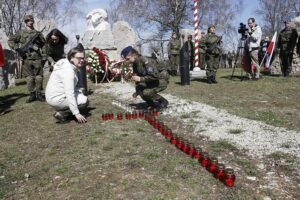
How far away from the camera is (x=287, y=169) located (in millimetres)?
3441

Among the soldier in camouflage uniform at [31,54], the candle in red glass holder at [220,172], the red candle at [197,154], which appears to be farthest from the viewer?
the soldier in camouflage uniform at [31,54]

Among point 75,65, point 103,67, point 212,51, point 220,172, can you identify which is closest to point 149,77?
point 75,65

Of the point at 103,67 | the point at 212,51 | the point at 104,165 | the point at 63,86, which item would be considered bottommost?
the point at 104,165

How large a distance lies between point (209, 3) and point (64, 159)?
31027 millimetres

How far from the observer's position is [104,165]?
372cm

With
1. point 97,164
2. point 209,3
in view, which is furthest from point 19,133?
point 209,3

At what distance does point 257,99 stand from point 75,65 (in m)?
4.71

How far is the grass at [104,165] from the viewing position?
9.91 ft

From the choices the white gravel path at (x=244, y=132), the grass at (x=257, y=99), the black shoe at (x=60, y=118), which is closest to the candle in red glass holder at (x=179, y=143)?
the white gravel path at (x=244, y=132)

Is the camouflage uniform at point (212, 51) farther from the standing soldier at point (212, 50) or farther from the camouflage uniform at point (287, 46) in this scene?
the camouflage uniform at point (287, 46)

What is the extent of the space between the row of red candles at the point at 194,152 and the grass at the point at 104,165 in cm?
7

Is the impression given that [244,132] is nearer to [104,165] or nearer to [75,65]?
[104,165]

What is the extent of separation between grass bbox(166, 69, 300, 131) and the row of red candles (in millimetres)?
1953

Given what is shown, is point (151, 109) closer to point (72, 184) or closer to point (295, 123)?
point (295, 123)
